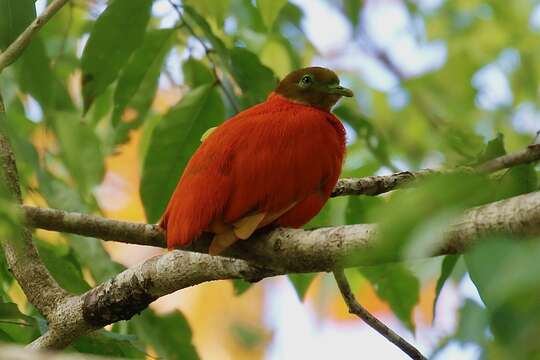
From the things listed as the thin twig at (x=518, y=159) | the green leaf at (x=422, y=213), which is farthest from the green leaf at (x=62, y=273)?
the green leaf at (x=422, y=213)

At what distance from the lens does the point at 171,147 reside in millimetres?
3961

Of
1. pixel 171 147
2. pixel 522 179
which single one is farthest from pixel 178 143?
pixel 522 179

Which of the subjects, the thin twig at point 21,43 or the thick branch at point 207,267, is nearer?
the thick branch at point 207,267

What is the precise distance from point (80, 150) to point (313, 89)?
3.79 feet

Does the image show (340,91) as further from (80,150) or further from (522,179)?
(522,179)

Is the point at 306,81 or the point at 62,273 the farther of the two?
the point at 306,81

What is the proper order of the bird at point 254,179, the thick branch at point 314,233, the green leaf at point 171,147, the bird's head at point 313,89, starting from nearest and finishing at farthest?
the thick branch at point 314,233 < the bird at point 254,179 < the green leaf at point 171,147 < the bird's head at point 313,89

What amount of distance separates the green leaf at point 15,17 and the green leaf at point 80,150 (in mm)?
1398

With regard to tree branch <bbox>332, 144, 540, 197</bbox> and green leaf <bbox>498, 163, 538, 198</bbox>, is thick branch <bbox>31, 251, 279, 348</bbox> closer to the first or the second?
tree branch <bbox>332, 144, 540, 197</bbox>

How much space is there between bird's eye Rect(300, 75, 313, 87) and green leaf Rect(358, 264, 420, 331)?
93 cm

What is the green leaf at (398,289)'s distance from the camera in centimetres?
387

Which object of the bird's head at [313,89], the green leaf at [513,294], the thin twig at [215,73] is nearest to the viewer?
the green leaf at [513,294]

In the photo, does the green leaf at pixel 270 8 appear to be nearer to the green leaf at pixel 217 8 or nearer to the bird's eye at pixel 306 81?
the green leaf at pixel 217 8

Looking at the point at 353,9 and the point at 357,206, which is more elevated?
the point at 353,9
